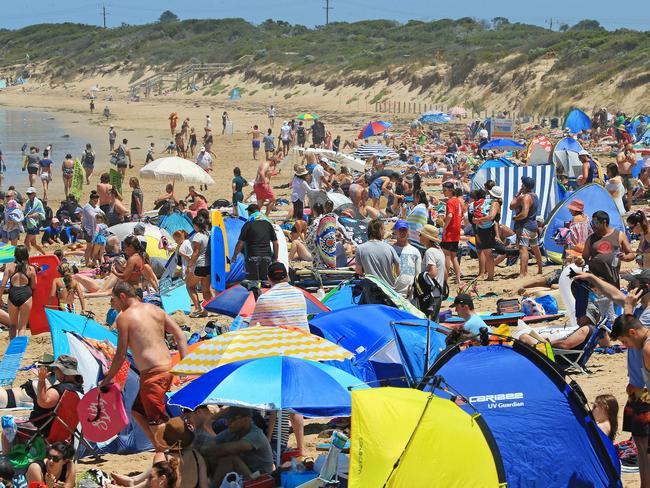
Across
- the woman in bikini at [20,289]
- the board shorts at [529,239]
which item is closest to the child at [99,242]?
the woman in bikini at [20,289]

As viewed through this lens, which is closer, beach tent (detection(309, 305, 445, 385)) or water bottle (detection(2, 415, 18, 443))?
water bottle (detection(2, 415, 18, 443))

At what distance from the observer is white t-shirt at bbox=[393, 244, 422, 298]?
930 centimetres

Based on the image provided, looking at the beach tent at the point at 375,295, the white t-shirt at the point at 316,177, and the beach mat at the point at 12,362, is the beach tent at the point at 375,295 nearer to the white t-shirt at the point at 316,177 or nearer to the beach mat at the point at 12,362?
the beach mat at the point at 12,362

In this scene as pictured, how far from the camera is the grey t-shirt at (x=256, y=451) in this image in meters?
6.09

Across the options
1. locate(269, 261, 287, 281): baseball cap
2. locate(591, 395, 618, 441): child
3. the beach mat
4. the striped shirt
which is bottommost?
the beach mat

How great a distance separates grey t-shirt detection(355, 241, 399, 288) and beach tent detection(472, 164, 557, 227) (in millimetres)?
5143

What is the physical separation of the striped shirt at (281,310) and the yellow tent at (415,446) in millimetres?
1843

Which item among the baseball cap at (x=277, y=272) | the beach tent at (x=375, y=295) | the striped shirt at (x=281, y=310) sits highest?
the baseball cap at (x=277, y=272)

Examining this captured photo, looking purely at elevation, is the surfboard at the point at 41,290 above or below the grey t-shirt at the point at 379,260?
below

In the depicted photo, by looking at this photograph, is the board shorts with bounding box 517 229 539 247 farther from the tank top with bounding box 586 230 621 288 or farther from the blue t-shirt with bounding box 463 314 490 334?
the blue t-shirt with bounding box 463 314 490 334

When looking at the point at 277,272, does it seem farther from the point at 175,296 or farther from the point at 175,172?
the point at 175,172

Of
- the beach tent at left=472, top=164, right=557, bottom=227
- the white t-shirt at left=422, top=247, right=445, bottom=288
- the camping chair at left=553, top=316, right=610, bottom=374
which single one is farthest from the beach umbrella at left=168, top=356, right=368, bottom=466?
the beach tent at left=472, top=164, right=557, bottom=227

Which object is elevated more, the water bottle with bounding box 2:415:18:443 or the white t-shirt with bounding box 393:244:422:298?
the white t-shirt with bounding box 393:244:422:298

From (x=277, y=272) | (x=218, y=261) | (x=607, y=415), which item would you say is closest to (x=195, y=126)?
(x=218, y=261)
